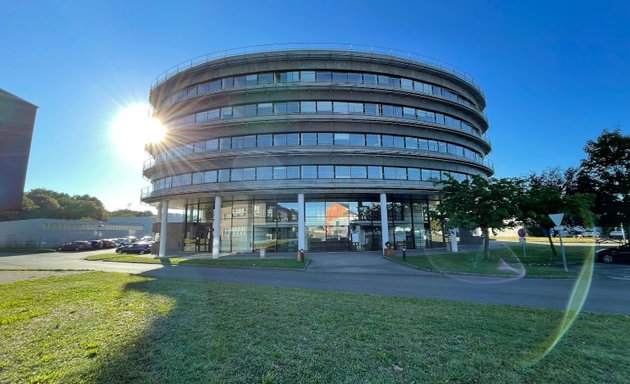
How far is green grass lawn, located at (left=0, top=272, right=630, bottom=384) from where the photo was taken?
12.6ft

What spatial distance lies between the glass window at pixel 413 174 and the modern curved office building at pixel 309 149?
0.18 meters

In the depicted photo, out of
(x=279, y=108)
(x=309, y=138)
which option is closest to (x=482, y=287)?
(x=309, y=138)

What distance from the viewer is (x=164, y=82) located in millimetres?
33281

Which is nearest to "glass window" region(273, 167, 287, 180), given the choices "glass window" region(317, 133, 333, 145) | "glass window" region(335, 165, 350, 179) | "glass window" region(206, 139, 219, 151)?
"glass window" region(317, 133, 333, 145)

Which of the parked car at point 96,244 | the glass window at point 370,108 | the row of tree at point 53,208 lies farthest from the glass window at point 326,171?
the row of tree at point 53,208

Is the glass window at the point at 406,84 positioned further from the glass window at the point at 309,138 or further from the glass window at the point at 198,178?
the glass window at the point at 198,178

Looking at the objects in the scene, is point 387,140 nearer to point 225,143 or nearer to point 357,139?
point 357,139

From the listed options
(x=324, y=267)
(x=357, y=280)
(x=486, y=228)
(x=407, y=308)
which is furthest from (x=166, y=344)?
(x=486, y=228)

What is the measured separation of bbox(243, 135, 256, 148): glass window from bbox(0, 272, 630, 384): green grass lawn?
20975mm

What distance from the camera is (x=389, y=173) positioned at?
2788 centimetres

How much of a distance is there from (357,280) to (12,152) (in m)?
12.5

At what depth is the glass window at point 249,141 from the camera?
27.8 metres

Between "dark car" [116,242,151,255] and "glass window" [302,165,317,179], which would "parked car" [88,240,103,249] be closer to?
"dark car" [116,242,151,255]

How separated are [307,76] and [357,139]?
27.4 feet
